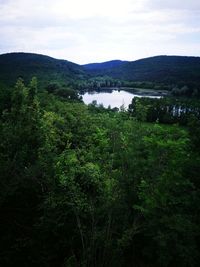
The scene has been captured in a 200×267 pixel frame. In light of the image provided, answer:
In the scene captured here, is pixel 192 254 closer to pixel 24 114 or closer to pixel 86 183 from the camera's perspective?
pixel 86 183

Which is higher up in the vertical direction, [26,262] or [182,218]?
[182,218]

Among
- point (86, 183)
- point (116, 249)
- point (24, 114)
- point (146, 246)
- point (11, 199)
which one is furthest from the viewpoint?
point (24, 114)

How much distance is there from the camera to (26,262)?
48.9ft

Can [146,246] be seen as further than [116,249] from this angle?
Yes

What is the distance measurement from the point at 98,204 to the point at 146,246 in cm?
487

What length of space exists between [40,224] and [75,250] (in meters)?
3.35

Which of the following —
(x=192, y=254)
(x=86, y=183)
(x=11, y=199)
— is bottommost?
(x=192, y=254)

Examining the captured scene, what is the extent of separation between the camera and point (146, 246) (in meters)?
17.7

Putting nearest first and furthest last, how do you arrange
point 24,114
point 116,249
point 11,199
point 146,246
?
1. point 116,249
2. point 11,199
3. point 146,246
4. point 24,114

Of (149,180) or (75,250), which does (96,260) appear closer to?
(75,250)

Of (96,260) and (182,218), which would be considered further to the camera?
(182,218)

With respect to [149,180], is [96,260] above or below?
below

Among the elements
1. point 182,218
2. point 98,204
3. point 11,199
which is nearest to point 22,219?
point 11,199

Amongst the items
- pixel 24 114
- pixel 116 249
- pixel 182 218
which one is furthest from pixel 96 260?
pixel 24 114
